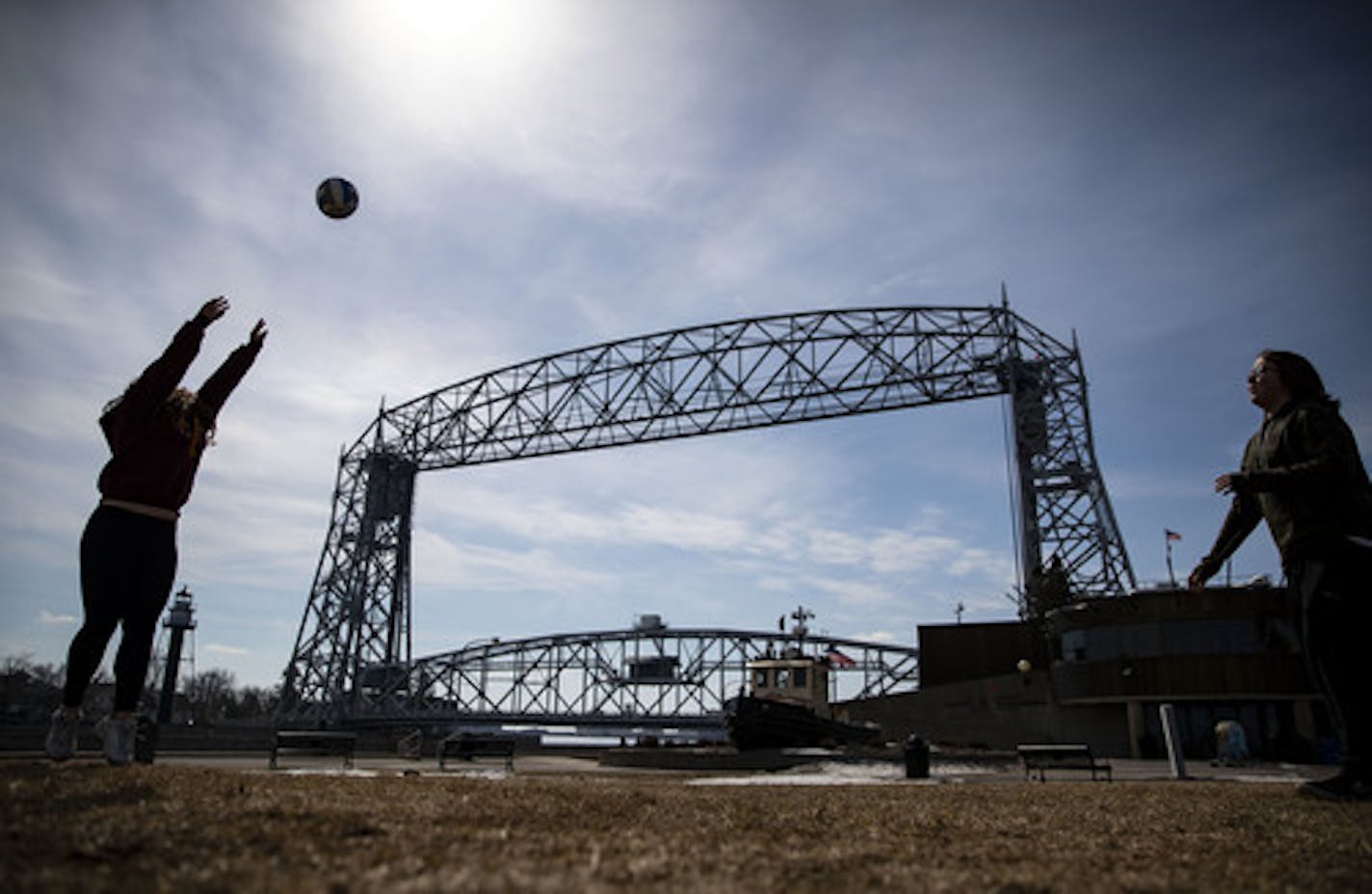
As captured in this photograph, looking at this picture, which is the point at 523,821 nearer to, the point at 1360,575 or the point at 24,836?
the point at 24,836

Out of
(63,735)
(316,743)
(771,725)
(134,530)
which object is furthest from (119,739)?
(771,725)

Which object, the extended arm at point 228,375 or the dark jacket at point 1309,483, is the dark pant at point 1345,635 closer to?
the dark jacket at point 1309,483

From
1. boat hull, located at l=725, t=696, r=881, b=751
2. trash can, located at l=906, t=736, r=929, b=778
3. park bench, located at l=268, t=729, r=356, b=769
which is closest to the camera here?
park bench, located at l=268, t=729, r=356, b=769

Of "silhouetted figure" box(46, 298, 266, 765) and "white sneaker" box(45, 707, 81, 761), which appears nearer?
"white sneaker" box(45, 707, 81, 761)

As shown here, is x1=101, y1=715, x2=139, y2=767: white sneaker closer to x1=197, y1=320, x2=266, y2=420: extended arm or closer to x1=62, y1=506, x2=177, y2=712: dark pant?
x1=62, y1=506, x2=177, y2=712: dark pant

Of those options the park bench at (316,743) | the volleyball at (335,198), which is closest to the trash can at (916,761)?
the park bench at (316,743)

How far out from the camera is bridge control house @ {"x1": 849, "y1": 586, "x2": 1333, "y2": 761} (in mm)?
25172

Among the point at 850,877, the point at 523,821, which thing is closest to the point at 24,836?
the point at 523,821

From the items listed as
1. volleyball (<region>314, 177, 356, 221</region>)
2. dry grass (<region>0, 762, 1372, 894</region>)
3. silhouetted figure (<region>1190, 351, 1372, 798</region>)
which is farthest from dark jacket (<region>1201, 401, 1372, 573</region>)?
volleyball (<region>314, 177, 356, 221</region>)

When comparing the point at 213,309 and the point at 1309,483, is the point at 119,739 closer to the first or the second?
the point at 213,309

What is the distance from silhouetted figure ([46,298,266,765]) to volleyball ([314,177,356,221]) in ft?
31.5

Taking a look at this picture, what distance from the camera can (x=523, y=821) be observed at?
295 cm

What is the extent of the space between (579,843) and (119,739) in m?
3.09

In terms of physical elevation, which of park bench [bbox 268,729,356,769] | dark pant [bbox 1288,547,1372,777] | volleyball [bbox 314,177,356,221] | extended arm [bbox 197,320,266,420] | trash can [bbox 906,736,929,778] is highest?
volleyball [bbox 314,177,356,221]
